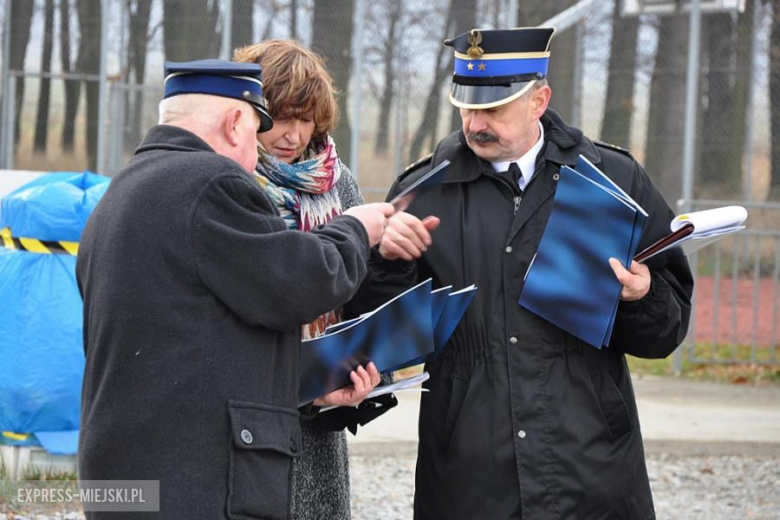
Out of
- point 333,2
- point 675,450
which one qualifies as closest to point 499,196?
point 675,450

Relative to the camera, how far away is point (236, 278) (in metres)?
2.52

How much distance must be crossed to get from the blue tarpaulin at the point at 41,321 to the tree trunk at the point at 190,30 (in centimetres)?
528

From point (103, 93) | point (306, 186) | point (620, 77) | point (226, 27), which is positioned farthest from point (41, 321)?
point (620, 77)

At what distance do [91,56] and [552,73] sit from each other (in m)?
5.78

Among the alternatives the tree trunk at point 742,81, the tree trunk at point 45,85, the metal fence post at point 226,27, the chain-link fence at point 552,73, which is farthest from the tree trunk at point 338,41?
the tree trunk at point 45,85

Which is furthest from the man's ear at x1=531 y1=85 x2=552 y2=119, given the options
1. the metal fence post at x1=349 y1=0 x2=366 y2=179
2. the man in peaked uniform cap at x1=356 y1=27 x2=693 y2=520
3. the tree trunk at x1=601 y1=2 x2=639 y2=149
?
the tree trunk at x1=601 y1=2 x2=639 y2=149

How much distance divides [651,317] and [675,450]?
4.11m

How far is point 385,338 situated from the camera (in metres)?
3.01

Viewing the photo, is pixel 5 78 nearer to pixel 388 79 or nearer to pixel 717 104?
pixel 388 79

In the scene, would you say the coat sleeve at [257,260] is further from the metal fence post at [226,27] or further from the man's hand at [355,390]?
the metal fence post at [226,27]

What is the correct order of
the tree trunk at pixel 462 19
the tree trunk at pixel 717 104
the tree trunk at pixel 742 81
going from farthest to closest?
the tree trunk at pixel 717 104 < the tree trunk at pixel 742 81 < the tree trunk at pixel 462 19

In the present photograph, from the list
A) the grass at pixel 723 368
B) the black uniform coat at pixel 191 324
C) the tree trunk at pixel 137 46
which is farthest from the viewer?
the tree trunk at pixel 137 46

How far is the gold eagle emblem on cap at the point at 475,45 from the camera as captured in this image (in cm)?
325

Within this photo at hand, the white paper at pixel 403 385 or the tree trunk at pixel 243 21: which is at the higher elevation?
the tree trunk at pixel 243 21
